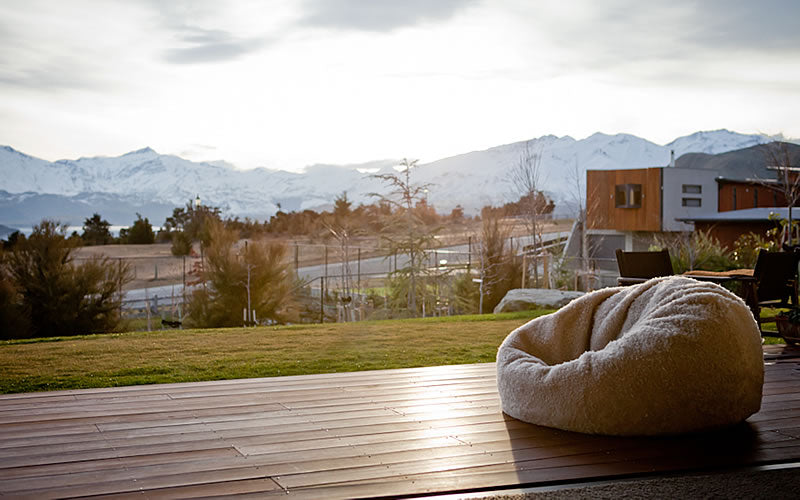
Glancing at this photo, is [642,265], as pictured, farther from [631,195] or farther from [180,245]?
[180,245]

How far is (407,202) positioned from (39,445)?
38.1ft

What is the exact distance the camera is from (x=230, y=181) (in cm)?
4944

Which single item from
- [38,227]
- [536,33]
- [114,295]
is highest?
[536,33]

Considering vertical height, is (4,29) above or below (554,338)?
above

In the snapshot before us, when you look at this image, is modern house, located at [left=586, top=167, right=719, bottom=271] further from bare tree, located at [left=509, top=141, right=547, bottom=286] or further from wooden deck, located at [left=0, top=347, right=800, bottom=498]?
wooden deck, located at [left=0, top=347, right=800, bottom=498]

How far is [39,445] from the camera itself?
8.71 ft

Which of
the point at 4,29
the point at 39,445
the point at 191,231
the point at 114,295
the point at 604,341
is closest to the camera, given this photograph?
the point at 39,445

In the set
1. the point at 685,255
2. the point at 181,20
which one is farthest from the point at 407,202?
the point at 181,20

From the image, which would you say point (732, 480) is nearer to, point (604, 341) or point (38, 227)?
point (604, 341)

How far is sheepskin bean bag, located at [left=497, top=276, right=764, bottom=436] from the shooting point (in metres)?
2.69

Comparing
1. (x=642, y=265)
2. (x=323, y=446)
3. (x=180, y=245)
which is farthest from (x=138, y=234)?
(x=323, y=446)

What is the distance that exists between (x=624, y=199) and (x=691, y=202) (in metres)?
2.13

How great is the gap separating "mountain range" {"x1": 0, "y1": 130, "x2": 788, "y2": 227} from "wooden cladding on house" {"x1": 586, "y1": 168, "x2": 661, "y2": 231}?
867mm

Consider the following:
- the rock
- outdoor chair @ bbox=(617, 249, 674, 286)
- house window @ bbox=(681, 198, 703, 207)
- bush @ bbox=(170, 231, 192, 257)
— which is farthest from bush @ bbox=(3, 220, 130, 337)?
house window @ bbox=(681, 198, 703, 207)
